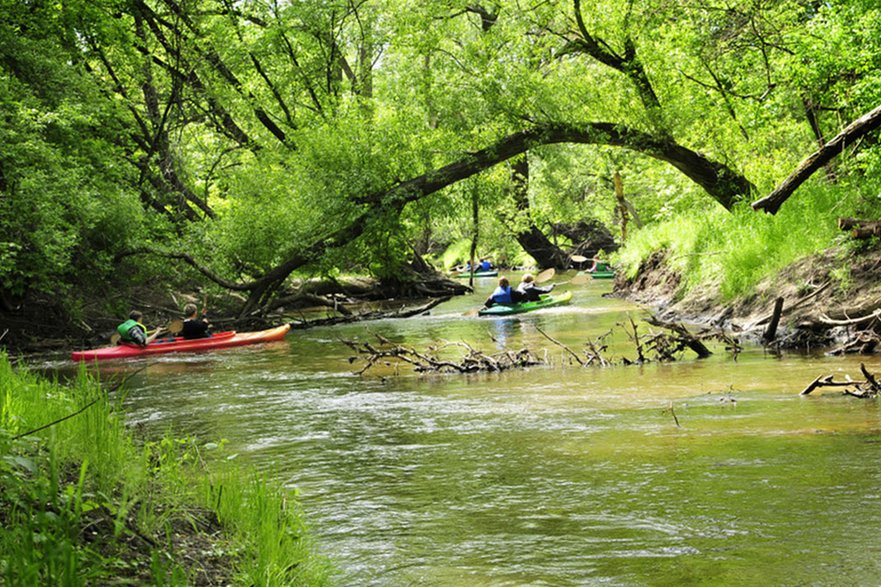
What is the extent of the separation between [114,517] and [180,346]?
45.2 feet

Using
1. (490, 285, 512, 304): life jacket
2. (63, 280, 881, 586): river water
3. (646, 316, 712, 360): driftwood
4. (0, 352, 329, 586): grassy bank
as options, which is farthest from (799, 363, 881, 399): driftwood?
(490, 285, 512, 304): life jacket

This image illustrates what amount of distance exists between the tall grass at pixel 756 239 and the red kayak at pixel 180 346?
30.7 ft

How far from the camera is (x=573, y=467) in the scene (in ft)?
21.1

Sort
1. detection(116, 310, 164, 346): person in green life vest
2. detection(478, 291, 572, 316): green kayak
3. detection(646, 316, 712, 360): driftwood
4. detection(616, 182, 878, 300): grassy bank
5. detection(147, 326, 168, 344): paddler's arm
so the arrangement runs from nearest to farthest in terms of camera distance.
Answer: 1. detection(646, 316, 712, 360): driftwood
2. detection(616, 182, 878, 300): grassy bank
3. detection(116, 310, 164, 346): person in green life vest
4. detection(147, 326, 168, 344): paddler's arm
5. detection(478, 291, 572, 316): green kayak

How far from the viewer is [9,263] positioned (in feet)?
48.6

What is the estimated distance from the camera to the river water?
4.53m

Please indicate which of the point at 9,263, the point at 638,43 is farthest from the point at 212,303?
the point at 638,43

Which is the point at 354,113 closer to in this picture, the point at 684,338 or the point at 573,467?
the point at 684,338

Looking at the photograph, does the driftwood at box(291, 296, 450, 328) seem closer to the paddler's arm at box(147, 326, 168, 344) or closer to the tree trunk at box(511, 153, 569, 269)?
the paddler's arm at box(147, 326, 168, 344)

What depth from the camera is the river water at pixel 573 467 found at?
4.53m

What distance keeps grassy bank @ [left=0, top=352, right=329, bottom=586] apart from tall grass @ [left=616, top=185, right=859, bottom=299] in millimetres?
10695

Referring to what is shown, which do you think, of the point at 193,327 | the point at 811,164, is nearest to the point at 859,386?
the point at 811,164

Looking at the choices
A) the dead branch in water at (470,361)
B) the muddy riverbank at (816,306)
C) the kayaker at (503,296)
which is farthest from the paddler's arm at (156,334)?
the muddy riverbank at (816,306)

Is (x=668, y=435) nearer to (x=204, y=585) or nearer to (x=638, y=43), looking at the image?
(x=204, y=585)
